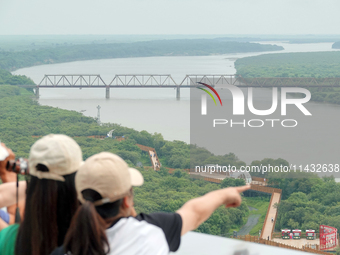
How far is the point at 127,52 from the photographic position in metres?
45.3

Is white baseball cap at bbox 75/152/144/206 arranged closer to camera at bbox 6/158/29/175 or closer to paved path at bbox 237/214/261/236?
camera at bbox 6/158/29/175

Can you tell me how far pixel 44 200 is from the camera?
73 cm

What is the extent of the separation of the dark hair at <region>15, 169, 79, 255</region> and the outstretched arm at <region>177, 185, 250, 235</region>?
16cm

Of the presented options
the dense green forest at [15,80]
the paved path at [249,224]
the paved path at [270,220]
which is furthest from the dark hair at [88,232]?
the dense green forest at [15,80]

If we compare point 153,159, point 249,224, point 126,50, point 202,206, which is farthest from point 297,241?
point 126,50

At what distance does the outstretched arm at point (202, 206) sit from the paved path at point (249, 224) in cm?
941

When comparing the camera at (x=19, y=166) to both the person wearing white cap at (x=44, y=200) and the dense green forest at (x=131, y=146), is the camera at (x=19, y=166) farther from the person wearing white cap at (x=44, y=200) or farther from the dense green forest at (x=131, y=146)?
the dense green forest at (x=131, y=146)

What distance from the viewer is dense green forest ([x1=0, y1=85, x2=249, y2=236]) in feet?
36.3

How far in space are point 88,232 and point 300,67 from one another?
34.5m

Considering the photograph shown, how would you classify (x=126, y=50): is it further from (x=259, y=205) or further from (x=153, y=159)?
(x=259, y=205)

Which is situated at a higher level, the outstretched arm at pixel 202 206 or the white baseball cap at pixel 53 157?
the white baseball cap at pixel 53 157

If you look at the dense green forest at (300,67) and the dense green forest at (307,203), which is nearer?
the dense green forest at (307,203)

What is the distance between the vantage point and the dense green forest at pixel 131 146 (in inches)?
436

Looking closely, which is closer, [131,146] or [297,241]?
[297,241]
